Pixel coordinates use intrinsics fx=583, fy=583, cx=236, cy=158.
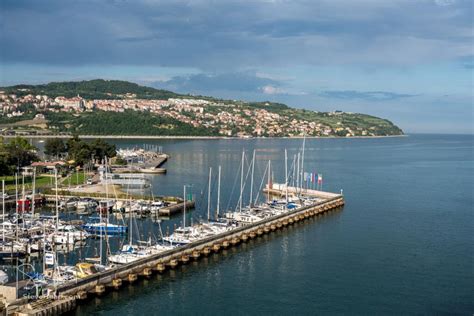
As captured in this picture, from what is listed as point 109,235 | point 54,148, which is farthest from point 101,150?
point 109,235

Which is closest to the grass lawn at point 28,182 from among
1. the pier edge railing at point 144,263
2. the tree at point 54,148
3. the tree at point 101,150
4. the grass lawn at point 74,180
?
the grass lawn at point 74,180

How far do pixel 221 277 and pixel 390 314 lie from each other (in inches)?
330

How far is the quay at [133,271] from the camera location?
21.3 m

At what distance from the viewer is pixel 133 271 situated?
26.7 meters

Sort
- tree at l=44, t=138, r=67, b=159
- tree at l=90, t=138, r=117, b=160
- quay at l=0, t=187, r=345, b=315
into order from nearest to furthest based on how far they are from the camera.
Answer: quay at l=0, t=187, r=345, b=315 < tree at l=90, t=138, r=117, b=160 < tree at l=44, t=138, r=67, b=159

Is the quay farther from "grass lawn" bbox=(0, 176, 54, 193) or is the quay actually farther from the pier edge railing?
"grass lawn" bbox=(0, 176, 54, 193)

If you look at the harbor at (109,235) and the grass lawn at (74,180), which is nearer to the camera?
the harbor at (109,235)

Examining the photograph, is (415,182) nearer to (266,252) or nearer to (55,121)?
(266,252)

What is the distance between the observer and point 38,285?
22.4 m

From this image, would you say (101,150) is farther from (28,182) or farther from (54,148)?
(28,182)

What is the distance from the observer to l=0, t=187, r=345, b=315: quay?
838 inches

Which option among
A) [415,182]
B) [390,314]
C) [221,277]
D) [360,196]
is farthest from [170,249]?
[415,182]

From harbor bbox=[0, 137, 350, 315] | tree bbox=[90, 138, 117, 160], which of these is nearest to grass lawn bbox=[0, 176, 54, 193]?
harbor bbox=[0, 137, 350, 315]

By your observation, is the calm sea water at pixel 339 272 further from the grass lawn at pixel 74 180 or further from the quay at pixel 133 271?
the grass lawn at pixel 74 180
